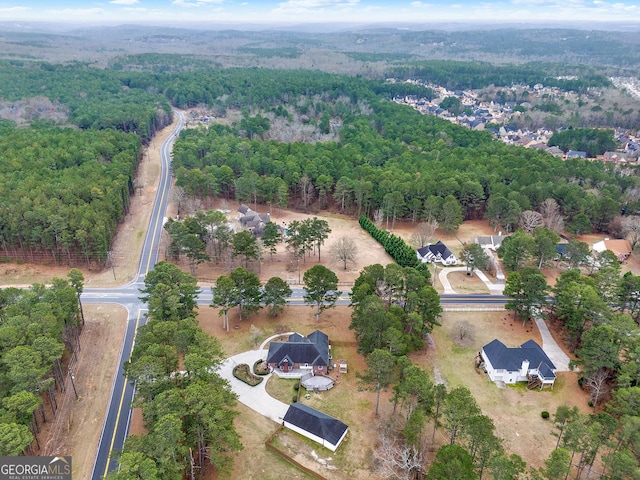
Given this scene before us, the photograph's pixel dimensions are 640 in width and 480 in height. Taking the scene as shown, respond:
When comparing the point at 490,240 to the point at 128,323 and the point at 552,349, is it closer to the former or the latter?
the point at 552,349

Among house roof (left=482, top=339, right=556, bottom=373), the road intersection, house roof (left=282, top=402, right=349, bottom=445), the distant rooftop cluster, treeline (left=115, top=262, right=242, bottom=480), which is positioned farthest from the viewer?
the distant rooftop cluster

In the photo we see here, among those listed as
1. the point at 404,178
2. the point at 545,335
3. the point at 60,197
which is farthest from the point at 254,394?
the point at 404,178

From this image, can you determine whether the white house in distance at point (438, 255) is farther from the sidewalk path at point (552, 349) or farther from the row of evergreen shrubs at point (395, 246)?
the sidewalk path at point (552, 349)

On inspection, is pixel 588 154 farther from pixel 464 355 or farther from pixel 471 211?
pixel 464 355

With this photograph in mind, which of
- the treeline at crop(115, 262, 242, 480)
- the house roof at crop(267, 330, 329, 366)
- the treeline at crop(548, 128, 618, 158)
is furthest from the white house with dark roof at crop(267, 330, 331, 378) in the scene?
the treeline at crop(548, 128, 618, 158)

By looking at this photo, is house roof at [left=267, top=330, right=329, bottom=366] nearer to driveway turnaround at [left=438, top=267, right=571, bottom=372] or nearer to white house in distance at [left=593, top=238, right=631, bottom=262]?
driveway turnaround at [left=438, top=267, right=571, bottom=372]

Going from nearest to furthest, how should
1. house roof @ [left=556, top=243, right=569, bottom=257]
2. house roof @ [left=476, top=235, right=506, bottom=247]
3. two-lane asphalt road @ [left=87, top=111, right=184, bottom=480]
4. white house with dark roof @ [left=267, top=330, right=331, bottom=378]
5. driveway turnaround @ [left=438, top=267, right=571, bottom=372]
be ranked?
two-lane asphalt road @ [left=87, top=111, right=184, bottom=480], white house with dark roof @ [left=267, top=330, right=331, bottom=378], driveway turnaround @ [left=438, top=267, right=571, bottom=372], house roof @ [left=556, top=243, right=569, bottom=257], house roof @ [left=476, top=235, right=506, bottom=247]

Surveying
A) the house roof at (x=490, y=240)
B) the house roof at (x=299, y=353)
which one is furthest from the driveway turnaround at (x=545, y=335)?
the house roof at (x=299, y=353)
